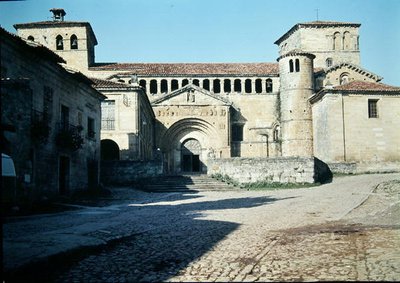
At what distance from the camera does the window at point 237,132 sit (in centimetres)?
3983

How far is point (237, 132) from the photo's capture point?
40000 mm

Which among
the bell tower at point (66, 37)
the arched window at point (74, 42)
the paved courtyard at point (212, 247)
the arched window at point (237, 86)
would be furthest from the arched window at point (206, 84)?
the paved courtyard at point (212, 247)

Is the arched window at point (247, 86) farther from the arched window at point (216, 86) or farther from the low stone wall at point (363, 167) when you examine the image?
the low stone wall at point (363, 167)

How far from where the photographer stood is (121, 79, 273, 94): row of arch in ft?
128

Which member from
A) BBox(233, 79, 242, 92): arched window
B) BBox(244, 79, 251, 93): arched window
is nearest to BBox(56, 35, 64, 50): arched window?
BBox(233, 79, 242, 92): arched window

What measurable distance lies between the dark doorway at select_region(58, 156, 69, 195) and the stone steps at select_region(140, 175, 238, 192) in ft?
17.5

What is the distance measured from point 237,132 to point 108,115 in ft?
51.6

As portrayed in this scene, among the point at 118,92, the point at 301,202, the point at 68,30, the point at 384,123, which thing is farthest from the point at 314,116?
the point at 68,30

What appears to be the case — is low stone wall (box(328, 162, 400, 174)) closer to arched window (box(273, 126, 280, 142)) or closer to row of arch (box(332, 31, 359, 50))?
arched window (box(273, 126, 280, 142))

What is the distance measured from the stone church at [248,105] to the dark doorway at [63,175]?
30.0ft

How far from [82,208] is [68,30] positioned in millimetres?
29253

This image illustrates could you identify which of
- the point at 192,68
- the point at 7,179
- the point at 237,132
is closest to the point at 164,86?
the point at 192,68

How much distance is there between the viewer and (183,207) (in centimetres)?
1493

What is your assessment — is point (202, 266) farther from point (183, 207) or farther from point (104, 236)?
point (183, 207)
